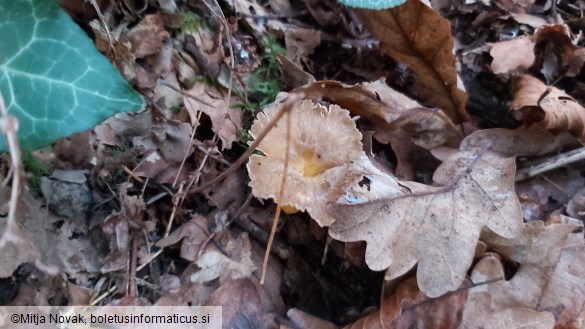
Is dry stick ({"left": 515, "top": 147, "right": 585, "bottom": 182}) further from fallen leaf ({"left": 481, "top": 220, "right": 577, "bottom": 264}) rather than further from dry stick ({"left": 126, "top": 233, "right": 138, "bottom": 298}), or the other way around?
dry stick ({"left": 126, "top": 233, "right": 138, "bottom": 298})

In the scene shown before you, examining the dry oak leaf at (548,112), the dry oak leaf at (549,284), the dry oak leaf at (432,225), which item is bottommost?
the dry oak leaf at (549,284)

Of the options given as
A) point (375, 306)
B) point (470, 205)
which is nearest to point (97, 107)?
point (375, 306)

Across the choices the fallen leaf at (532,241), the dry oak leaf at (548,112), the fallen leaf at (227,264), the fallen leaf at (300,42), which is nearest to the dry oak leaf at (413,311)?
the fallen leaf at (532,241)

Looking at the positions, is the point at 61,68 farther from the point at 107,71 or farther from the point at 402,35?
the point at 402,35

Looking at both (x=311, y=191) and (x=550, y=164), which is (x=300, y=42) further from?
(x=550, y=164)

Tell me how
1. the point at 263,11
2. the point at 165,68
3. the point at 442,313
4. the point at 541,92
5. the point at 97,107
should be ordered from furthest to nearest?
1. the point at 263,11
2. the point at 541,92
3. the point at 165,68
4. the point at 442,313
5. the point at 97,107

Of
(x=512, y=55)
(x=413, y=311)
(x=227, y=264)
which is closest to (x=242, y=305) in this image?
(x=227, y=264)

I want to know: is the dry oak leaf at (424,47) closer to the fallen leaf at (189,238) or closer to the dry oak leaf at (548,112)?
the dry oak leaf at (548,112)
